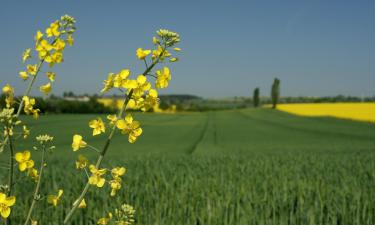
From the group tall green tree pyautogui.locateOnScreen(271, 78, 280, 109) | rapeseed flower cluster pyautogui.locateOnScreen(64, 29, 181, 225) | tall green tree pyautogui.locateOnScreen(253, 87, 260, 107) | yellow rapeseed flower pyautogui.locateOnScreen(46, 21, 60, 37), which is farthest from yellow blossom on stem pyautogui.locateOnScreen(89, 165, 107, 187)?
tall green tree pyautogui.locateOnScreen(253, 87, 260, 107)

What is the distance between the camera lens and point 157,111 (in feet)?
223

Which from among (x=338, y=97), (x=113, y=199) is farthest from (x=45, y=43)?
(x=338, y=97)

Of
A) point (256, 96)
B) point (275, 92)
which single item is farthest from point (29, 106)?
point (256, 96)

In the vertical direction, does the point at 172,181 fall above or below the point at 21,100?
below

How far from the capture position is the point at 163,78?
1609mm

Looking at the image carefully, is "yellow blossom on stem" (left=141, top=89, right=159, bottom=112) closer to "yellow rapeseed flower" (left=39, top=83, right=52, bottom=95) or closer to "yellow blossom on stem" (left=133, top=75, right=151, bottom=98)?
"yellow blossom on stem" (left=133, top=75, right=151, bottom=98)

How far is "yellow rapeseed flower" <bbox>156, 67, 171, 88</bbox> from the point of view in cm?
160

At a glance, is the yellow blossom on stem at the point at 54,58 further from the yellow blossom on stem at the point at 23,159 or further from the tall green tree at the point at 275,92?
the tall green tree at the point at 275,92

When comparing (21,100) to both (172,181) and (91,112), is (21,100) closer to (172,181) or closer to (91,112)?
(172,181)

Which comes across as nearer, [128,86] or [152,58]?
[128,86]

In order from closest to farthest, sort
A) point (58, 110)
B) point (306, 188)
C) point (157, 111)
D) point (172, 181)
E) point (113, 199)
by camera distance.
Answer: point (113, 199)
point (306, 188)
point (172, 181)
point (58, 110)
point (157, 111)

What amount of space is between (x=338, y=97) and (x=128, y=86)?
7784 cm

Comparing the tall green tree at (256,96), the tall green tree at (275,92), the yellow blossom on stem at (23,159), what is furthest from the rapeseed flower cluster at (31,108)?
the tall green tree at (256,96)

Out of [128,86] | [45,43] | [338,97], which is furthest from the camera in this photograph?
[338,97]
